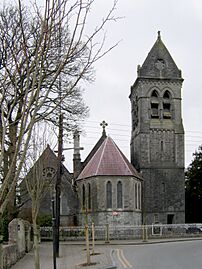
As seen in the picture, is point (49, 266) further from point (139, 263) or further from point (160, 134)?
point (160, 134)

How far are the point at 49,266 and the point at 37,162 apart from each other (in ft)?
13.8

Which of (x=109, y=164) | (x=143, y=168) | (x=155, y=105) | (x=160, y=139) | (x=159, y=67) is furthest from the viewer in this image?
(x=159, y=67)

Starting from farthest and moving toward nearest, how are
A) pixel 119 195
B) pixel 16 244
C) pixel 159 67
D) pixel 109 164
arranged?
1. pixel 159 67
2. pixel 109 164
3. pixel 119 195
4. pixel 16 244

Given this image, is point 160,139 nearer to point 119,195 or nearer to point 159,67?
point 159,67

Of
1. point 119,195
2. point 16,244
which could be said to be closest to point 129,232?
point 119,195

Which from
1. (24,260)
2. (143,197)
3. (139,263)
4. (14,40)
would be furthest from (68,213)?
(14,40)

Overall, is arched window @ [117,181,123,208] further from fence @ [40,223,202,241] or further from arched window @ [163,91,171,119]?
arched window @ [163,91,171,119]

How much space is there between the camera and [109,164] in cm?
5406

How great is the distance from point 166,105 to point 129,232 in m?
19.2

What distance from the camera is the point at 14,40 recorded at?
726 cm

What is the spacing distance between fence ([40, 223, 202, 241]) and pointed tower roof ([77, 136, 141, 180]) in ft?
22.9

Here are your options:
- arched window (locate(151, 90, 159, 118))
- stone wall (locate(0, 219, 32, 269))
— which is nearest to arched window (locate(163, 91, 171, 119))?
arched window (locate(151, 90, 159, 118))

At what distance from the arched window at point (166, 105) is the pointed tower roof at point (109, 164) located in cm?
777

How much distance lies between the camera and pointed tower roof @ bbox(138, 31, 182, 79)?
203 feet
